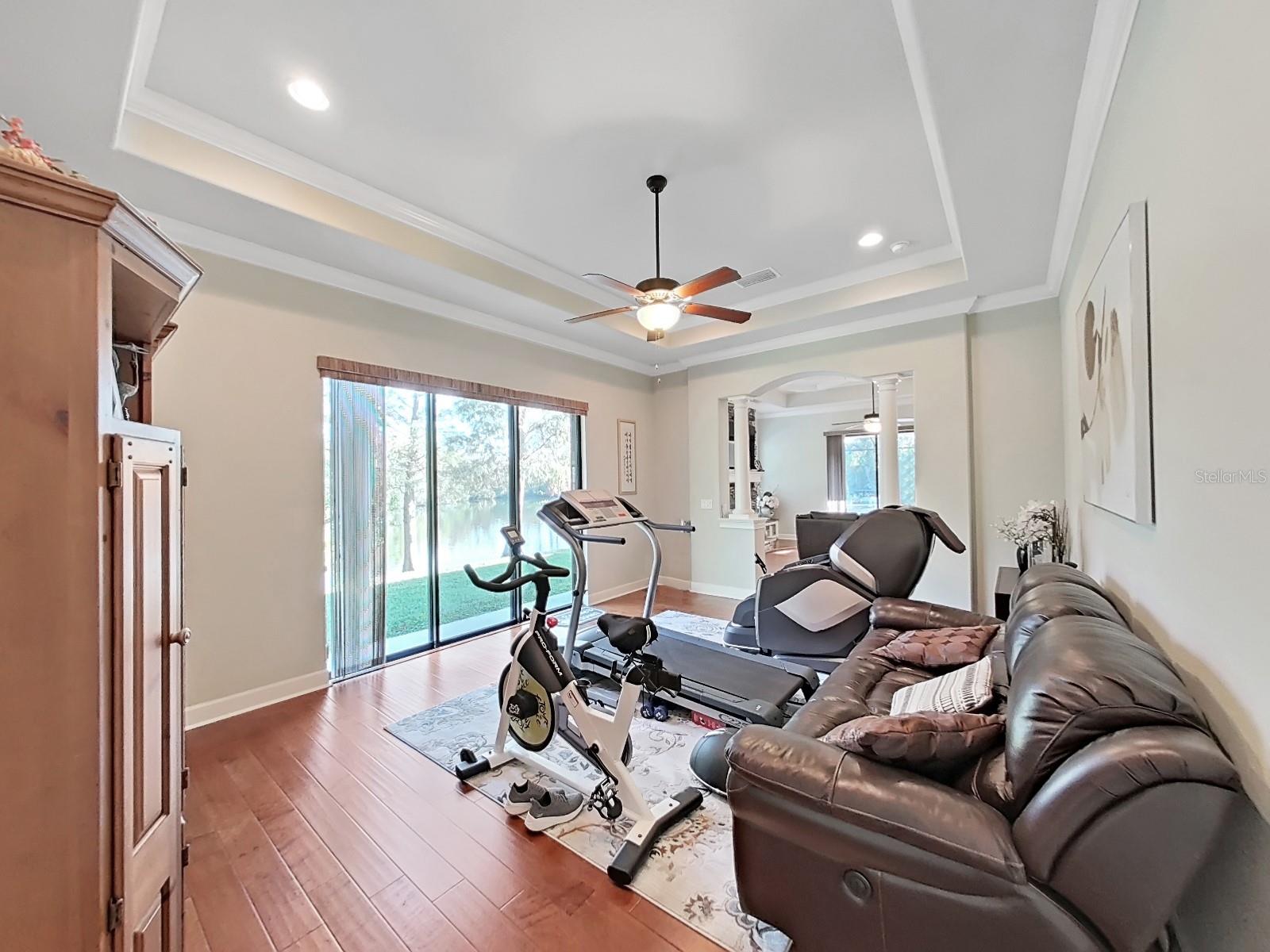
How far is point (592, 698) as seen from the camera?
9.73 ft

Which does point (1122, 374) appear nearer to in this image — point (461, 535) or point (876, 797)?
point (876, 797)

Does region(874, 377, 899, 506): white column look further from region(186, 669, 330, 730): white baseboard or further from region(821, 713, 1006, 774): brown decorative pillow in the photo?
region(186, 669, 330, 730): white baseboard

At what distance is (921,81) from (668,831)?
10.1 feet

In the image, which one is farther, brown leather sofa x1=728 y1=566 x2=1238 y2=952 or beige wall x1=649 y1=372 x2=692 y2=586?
beige wall x1=649 y1=372 x2=692 y2=586

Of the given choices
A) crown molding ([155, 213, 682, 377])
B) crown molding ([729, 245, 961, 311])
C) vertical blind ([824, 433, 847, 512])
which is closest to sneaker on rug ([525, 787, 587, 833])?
crown molding ([155, 213, 682, 377])

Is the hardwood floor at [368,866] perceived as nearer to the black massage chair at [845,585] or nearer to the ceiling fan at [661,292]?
the black massage chair at [845,585]

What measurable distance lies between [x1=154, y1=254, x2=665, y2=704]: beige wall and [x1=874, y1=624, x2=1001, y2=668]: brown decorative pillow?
3606mm

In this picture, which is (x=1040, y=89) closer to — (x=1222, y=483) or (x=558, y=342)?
(x=1222, y=483)

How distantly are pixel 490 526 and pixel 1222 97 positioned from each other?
463cm

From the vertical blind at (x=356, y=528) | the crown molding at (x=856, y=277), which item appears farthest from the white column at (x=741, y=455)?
the vertical blind at (x=356, y=528)

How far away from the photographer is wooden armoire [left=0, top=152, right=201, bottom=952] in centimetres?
77

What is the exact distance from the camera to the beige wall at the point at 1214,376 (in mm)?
928

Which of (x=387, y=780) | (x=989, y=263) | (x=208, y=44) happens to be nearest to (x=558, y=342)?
(x=208, y=44)

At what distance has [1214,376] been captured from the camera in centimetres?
109
